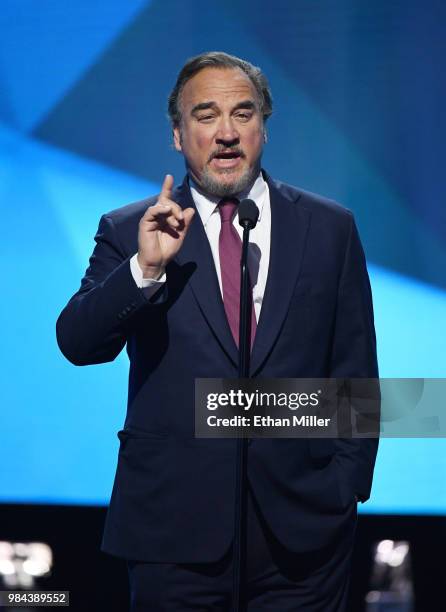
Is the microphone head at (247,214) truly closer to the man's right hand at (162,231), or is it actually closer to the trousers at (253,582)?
the man's right hand at (162,231)

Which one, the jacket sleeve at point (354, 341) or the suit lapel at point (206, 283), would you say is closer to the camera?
the suit lapel at point (206, 283)

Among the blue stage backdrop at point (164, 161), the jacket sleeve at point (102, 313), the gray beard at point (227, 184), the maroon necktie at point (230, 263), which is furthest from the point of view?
the blue stage backdrop at point (164, 161)

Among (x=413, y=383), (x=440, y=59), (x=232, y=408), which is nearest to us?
(x=232, y=408)

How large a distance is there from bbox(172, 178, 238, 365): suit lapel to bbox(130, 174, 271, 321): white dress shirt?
0.04 m

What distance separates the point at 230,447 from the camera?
1.96 meters

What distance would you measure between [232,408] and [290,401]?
0.13m

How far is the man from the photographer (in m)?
1.92

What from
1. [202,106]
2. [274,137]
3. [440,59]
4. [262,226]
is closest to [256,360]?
[262,226]

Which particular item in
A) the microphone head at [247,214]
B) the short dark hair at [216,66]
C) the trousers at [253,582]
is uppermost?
the short dark hair at [216,66]

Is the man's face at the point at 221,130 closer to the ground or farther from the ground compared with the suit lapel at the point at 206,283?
farther from the ground

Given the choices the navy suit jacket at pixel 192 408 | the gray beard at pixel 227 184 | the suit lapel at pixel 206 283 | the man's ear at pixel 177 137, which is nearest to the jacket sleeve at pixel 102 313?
the navy suit jacket at pixel 192 408

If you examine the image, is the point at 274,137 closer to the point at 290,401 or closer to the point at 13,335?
the point at 13,335

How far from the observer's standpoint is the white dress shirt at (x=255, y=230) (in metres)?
2.07

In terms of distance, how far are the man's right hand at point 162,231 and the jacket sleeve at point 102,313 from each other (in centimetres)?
6
